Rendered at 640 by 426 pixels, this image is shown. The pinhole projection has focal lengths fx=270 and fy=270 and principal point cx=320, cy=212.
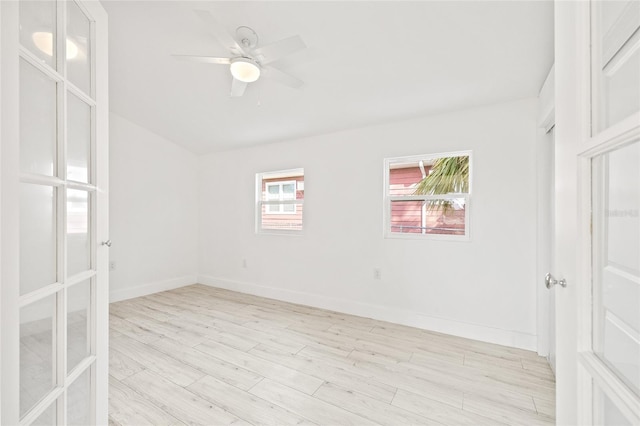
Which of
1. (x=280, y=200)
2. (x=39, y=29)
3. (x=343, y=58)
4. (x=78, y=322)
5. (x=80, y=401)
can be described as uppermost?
(x=343, y=58)

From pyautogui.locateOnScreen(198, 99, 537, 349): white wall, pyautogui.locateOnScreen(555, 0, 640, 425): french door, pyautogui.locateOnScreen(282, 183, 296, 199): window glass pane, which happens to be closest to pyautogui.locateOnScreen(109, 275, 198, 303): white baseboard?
pyautogui.locateOnScreen(198, 99, 537, 349): white wall

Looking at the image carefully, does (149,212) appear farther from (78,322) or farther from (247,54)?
(78,322)

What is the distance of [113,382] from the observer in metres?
1.89

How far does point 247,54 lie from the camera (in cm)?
183

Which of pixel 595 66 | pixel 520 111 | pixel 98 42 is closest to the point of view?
pixel 595 66

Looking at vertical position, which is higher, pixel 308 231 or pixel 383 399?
pixel 308 231

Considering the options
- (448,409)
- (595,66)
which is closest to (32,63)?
(595,66)

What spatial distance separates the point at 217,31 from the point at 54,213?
4.31 feet

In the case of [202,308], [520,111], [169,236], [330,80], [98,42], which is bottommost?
[202,308]

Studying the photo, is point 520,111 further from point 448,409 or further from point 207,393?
point 207,393

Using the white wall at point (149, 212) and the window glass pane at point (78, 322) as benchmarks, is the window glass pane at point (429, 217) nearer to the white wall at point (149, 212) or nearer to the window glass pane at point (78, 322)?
the window glass pane at point (78, 322)

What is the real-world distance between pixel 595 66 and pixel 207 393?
2.40 meters

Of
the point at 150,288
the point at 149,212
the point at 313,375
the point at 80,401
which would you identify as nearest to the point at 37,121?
the point at 80,401

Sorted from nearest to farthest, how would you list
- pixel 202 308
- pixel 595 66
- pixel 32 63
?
pixel 595 66 < pixel 32 63 < pixel 202 308
